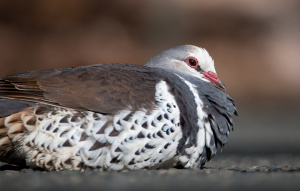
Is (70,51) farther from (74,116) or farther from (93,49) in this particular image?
(74,116)

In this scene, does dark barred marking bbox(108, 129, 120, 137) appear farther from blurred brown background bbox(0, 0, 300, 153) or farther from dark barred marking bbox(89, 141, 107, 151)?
blurred brown background bbox(0, 0, 300, 153)

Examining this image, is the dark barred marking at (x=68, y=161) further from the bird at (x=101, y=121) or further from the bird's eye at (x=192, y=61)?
the bird's eye at (x=192, y=61)

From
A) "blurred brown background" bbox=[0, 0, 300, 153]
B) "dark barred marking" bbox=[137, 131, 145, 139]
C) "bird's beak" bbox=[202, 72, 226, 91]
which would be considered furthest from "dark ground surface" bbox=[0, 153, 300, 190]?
"blurred brown background" bbox=[0, 0, 300, 153]

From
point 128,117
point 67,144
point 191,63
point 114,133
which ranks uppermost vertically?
point 191,63

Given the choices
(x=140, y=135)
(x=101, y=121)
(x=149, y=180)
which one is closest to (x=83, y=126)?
(x=101, y=121)

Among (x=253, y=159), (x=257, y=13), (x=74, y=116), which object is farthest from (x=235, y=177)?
(x=257, y=13)

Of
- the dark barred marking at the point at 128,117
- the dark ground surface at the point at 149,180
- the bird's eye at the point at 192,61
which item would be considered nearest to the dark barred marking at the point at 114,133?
the dark barred marking at the point at 128,117

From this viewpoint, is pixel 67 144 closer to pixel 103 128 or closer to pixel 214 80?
pixel 103 128
